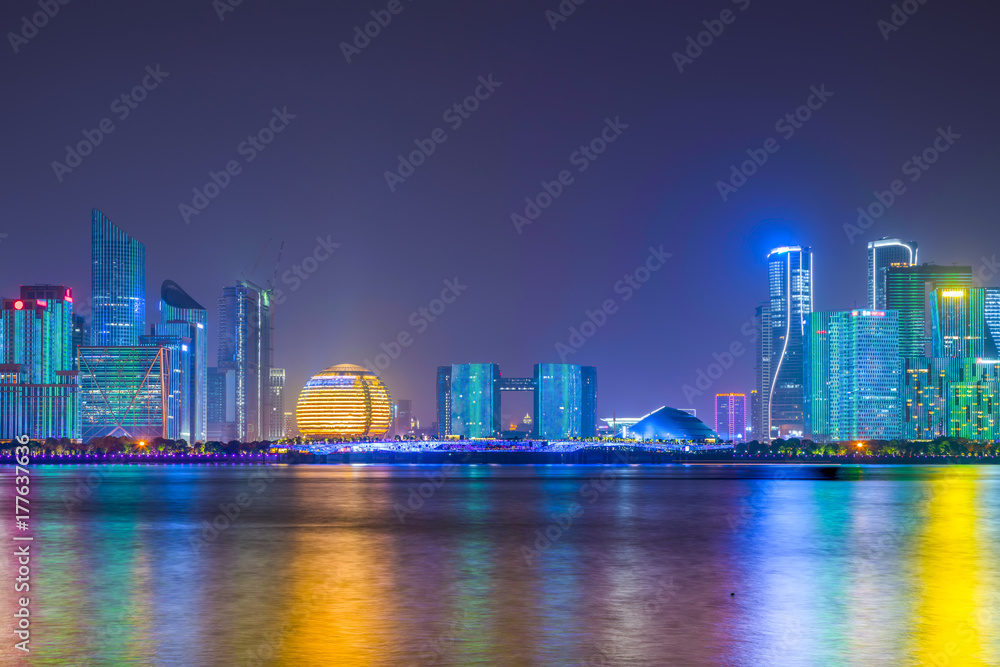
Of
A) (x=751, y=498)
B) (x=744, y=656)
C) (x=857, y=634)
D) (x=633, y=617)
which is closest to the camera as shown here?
(x=744, y=656)

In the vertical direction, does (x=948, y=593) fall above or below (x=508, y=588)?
below

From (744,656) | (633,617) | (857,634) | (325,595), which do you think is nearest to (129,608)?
(325,595)

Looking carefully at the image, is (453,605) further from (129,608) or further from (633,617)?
(129,608)

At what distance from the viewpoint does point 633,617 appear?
114 feet

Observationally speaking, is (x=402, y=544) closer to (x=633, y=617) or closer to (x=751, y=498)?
(x=633, y=617)

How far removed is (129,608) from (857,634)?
23.5 metres

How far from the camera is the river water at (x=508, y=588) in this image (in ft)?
96.3

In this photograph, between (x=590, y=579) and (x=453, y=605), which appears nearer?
(x=453, y=605)

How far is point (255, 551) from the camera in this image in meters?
57.8

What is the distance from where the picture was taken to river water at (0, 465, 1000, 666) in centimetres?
2936

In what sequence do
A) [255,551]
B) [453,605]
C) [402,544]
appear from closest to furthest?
[453,605]
[255,551]
[402,544]

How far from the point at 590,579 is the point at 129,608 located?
18318 mm

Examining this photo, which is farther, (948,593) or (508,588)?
(508,588)

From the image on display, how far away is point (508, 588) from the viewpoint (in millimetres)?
42406
